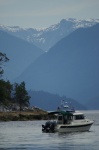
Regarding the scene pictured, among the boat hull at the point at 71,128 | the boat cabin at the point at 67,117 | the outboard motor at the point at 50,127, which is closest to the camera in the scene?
the boat hull at the point at 71,128

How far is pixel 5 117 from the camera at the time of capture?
17875 centimetres

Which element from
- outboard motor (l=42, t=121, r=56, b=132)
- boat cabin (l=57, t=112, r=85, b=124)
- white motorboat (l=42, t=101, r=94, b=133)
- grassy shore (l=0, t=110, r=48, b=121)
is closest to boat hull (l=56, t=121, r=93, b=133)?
white motorboat (l=42, t=101, r=94, b=133)

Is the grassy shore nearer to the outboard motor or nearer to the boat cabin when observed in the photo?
the outboard motor

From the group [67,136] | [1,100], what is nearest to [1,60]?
[1,100]

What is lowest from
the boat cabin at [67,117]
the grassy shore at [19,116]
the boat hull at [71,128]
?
the boat hull at [71,128]

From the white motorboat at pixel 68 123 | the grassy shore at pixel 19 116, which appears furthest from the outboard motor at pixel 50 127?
the grassy shore at pixel 19 116

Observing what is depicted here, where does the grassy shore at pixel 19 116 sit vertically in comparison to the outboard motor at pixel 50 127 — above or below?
above

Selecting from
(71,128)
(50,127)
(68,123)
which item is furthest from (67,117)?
(50,127)

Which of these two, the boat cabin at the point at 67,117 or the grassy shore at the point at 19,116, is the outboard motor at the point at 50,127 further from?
the grassy shore at the point at 19,116

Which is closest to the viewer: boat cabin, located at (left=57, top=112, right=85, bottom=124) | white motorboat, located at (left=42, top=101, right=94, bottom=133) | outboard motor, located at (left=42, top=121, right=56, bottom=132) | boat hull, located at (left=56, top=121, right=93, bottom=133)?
boat hull, located at (left=56, top=121, right=93, bottom=133)

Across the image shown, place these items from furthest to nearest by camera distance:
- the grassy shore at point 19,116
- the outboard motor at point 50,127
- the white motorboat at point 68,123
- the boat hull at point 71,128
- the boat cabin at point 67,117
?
the grassy shore at point 19,116
the boat cabin at point 67,117
the outboard motor at point 50,127
the white motorboat at point 68,123
the boat hull at point 71,128

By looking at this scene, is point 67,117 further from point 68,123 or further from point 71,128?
point 71,128

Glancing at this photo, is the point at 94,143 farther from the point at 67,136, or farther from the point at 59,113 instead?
the point at 59,113

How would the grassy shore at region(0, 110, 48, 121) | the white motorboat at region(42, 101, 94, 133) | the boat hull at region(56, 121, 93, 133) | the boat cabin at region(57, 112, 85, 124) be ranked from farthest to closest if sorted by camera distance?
the grassy shore at region(0, 110, 48, 121), the boat cabin at region(57, 112, 85, 124), the white motorboat at region(42, 101, 94, 133), the boat hull at region(56, 121, 93, 133)
